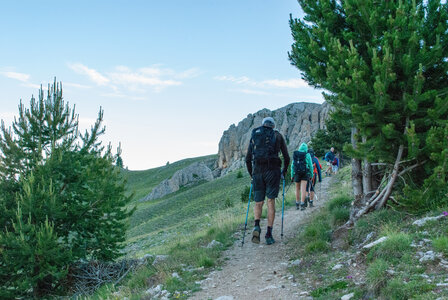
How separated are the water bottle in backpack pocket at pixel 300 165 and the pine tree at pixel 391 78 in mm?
4426

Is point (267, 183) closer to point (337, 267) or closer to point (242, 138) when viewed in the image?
point (337, 267)

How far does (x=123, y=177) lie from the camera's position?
40.2 ft

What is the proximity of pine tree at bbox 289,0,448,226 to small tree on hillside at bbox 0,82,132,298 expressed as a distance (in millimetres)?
7382

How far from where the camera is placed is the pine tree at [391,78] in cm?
632

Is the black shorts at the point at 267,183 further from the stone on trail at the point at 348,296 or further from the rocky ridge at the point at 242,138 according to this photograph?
the rocky ridge at the point at 242,138

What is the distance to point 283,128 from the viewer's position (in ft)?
263

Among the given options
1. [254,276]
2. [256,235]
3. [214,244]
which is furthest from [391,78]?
[214,244]

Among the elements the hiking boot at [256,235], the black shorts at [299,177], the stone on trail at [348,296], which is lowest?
the stone on trail at [348,296]

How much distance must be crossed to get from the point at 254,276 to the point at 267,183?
2.26 m

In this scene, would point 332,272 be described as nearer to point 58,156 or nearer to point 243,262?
point 243,262

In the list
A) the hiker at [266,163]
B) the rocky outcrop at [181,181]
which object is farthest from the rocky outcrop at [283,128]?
the hiker at [266,163]

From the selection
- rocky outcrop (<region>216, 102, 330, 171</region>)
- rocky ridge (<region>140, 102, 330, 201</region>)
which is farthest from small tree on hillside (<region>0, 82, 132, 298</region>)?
rocky ridge (<region>140, 102, 330, 201</region>)

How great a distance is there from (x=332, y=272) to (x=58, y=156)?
876 centimetres

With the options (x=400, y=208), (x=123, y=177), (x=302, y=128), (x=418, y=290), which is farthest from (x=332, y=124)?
(x=302, y=128)
